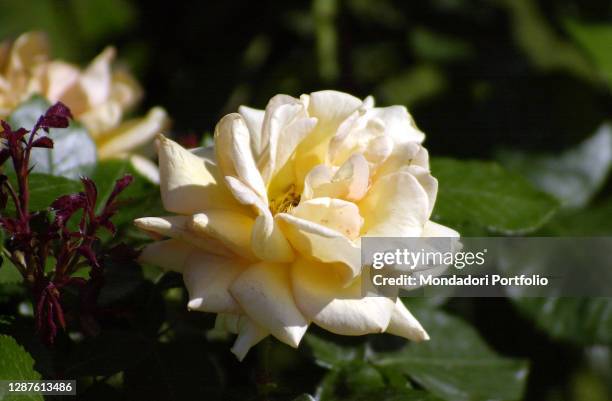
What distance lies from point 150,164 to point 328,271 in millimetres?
395

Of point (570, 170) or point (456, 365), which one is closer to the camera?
point (456, 365)

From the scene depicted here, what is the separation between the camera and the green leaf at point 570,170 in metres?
1.43

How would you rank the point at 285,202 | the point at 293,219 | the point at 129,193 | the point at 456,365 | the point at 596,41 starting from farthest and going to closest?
1. the point at 596,41
2. the point at 456,365
3. the point at 129,193
4. the point at 285,202
5. the point at 293,219

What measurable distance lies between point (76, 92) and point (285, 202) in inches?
15.4

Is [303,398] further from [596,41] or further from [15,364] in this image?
[596,41]

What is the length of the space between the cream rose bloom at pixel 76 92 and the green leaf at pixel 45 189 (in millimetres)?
195

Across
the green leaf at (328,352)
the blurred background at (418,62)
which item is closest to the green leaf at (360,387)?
the green leaf at (328,352)

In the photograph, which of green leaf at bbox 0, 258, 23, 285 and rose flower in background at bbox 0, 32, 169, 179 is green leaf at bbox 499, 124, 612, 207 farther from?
green leaf at bbox 0, 258, 23, 285

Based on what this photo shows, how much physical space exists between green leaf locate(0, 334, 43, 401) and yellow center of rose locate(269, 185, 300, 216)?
0.66 ft

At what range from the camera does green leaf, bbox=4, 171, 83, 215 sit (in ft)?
2.24

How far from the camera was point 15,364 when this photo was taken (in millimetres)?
599

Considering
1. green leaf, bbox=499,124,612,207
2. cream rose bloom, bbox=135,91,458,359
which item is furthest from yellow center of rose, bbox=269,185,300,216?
green leaf, bbox=499,124,612,207

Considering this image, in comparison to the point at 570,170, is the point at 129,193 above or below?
above

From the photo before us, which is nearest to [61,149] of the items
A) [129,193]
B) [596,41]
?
[129,193]
